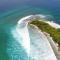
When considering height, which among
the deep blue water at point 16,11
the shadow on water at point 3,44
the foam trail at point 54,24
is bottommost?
the shadow on water at point 3,44

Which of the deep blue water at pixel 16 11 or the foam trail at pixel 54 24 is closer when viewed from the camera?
the deep blue water at pixel 16 11

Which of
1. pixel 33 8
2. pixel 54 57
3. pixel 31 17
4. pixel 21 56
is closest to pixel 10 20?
pixel 31 17

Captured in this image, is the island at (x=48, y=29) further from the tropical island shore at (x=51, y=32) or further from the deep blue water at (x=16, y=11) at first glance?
the deep blue water at (x=16, y=11)

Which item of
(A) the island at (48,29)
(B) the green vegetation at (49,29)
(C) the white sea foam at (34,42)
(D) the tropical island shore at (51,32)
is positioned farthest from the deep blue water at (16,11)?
(B) the green vegetation at (49,29)

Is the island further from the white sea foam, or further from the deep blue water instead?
the deep blue water

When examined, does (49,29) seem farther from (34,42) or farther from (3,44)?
(3,44)

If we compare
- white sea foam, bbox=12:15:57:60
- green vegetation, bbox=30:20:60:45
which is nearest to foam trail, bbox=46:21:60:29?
green vegetation, bbox=30:20:60:45

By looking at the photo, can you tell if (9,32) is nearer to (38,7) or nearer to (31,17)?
(31,17)
